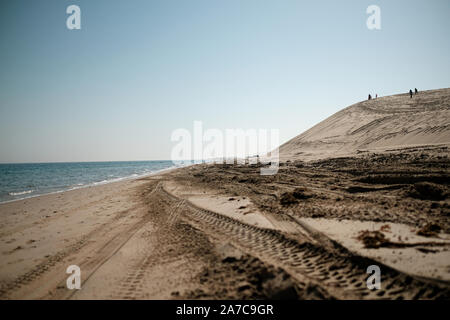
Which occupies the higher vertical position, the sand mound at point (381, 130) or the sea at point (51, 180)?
the sand mound at point (381, 130)

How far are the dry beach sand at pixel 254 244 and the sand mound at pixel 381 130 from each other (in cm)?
739

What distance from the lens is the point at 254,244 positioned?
14.1 feet

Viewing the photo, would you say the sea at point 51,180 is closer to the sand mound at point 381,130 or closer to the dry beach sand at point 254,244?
the dry beach sand at point 254,244

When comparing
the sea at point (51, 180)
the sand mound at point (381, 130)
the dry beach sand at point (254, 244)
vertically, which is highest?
the sand mound at point (381, 130)

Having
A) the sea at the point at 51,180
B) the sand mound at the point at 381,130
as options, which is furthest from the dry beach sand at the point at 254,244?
the sea at the point at 51,180

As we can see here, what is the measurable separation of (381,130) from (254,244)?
1907 cm

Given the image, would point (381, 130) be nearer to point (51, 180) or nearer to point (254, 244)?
point (254, 244)

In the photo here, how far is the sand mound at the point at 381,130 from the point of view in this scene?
1449 centimetres

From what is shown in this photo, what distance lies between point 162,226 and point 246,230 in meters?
2.41

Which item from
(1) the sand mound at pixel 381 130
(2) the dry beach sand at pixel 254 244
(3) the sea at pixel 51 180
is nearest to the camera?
(2) the dry beach sand at pixel 254 244

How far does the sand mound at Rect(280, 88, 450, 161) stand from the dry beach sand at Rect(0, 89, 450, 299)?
7.39 meters
